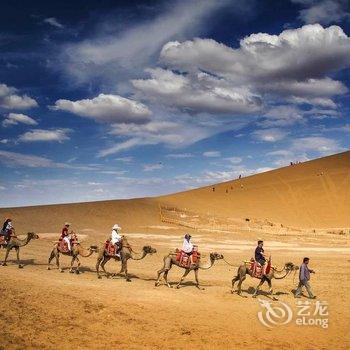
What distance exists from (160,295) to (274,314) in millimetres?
4399

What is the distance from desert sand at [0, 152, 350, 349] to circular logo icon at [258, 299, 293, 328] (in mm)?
243

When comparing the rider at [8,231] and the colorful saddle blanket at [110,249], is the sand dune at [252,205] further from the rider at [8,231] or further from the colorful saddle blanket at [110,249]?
the colorful saddle blanket at [110,249]

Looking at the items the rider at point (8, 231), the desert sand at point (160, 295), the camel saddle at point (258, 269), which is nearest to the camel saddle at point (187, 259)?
the desert sand at point (160, 295)

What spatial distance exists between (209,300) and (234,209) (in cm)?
4859

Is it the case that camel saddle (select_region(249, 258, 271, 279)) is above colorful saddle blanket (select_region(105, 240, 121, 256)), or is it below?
below

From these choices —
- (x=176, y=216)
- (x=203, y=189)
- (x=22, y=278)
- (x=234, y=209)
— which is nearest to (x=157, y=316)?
(x=22, y=278)

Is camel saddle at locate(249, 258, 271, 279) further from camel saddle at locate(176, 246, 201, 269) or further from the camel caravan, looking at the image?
camel saddle at locate(176, 246, 201, 269)

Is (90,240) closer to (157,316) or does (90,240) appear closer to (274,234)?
(274,234)

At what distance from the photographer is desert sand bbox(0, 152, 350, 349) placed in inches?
461

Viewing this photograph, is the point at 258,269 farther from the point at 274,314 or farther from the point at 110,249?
the point at 110,249

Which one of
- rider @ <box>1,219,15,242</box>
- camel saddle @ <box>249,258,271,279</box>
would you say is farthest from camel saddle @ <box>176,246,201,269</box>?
rider @ <box>1,219,15,242</box>

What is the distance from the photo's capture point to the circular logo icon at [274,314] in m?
13.9

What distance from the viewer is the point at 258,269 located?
17.7 meters

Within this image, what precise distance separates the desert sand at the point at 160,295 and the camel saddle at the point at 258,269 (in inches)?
38.9
